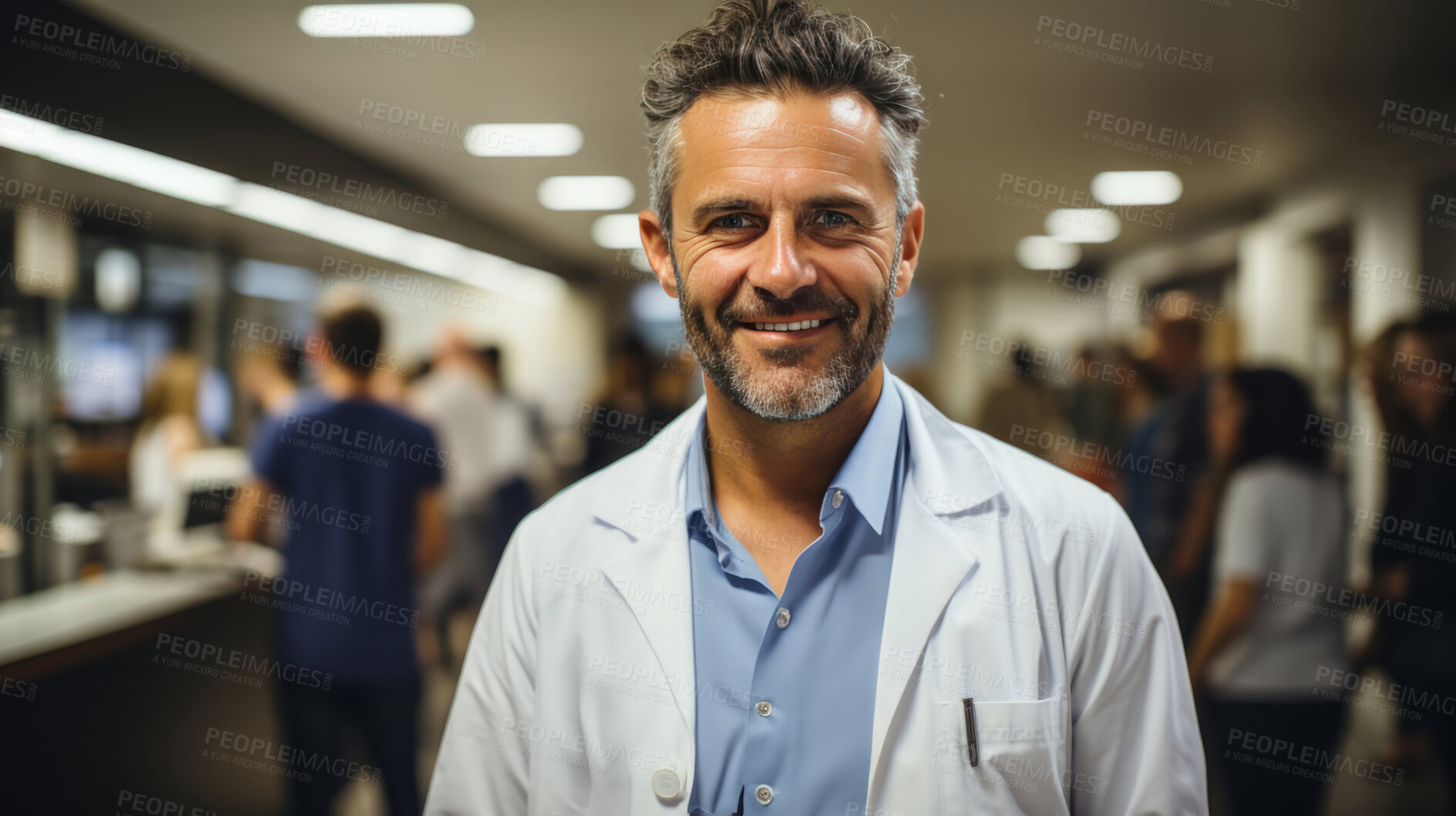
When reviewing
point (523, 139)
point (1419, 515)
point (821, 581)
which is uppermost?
point (523, 139)

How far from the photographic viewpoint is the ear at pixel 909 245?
1228 millimetres

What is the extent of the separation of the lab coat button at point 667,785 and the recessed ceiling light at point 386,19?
8.35ft

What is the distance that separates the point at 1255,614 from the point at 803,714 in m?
1.97

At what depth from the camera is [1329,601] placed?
9.16 ft

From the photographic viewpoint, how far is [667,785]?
1.11 meters

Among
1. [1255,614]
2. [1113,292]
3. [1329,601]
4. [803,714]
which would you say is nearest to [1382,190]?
[1113,292]

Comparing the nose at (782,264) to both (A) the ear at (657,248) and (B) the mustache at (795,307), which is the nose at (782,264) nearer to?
(B) the mustache at (795,307)

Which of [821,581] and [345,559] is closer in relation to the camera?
[821,581]

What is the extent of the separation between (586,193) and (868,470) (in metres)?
3.44

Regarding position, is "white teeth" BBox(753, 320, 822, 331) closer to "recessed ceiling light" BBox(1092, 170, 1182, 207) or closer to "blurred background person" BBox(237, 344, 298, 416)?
"blurred background person" BBox(237, 344, 298, 416)

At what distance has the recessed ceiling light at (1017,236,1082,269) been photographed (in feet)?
15.6

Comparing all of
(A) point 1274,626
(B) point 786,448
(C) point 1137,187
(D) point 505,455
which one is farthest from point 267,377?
(C) point 1137,187

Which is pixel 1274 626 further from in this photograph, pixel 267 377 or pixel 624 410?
pixel 267 377

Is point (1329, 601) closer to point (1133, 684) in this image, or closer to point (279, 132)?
point (1133, 684)
